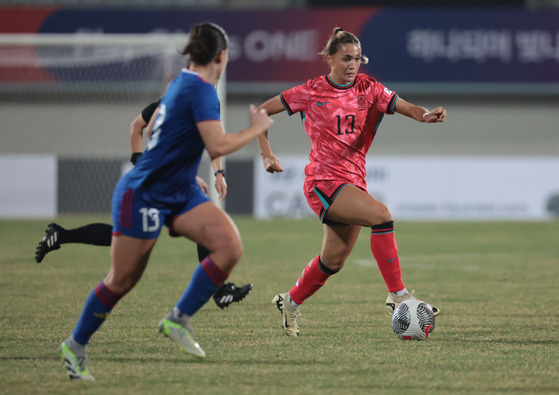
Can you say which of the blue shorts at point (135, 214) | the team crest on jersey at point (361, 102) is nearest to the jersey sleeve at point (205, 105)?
the blue shorts at point (135, 214)

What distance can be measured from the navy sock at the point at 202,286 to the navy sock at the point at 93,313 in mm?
426

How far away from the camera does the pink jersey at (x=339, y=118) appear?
614 centimetres

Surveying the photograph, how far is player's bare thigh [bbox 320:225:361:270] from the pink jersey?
34 cm

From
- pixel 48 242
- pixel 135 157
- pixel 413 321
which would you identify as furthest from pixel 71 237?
pixel 413 321

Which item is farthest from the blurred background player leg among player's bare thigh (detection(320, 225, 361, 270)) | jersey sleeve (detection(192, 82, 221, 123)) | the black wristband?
jersey sleeve (detection(192, 82, 221, 123))

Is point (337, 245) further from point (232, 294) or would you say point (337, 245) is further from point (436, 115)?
point (436, 115)

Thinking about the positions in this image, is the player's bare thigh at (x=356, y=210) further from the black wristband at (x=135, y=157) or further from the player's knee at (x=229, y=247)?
the black wristband at (x=135, y=157)

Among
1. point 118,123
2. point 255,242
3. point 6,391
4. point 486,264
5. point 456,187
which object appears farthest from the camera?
point 118,123

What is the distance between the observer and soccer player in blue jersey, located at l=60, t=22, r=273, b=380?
4.48m

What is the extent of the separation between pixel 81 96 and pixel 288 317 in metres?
17.5

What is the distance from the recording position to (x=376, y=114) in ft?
20.8

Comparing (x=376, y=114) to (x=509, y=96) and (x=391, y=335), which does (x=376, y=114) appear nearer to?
(x=391, y=335)

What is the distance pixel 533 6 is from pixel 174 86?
22321 mm

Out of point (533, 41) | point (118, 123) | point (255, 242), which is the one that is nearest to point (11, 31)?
point (118, 123)
